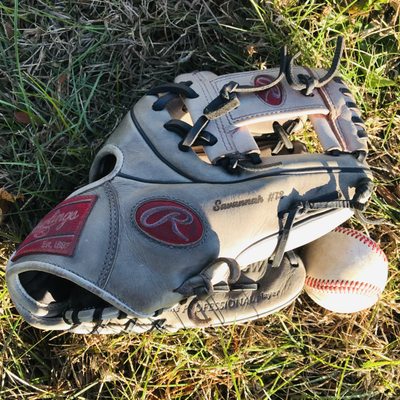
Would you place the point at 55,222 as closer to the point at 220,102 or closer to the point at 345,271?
the point at 220,102

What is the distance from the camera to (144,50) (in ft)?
9.78

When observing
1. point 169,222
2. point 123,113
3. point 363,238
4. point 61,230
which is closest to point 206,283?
point 169,222

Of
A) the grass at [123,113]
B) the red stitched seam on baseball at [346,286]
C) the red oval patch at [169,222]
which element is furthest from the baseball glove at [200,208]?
the grass at [123,113]

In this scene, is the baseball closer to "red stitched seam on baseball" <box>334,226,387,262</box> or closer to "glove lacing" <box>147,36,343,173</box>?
"red stitched seam on baseball" <box>334,226,387,262</box>

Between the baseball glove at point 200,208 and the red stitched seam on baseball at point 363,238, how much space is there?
0.19m

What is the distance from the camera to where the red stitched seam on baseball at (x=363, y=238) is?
2807 mm

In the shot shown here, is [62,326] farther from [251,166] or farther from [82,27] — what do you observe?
[82,27]

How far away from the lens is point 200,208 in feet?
7.91

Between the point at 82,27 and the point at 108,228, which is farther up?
the point at 82,27

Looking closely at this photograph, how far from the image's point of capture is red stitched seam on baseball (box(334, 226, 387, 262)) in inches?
110

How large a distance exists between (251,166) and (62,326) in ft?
3.24

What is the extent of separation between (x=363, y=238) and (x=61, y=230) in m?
1.38

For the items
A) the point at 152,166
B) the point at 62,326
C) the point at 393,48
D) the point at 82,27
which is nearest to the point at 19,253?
the point at 62,326

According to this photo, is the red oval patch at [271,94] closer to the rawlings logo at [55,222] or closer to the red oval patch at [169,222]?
the red oval patch at [169,222]
